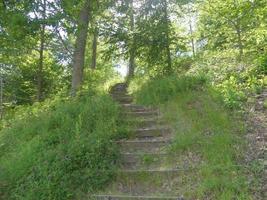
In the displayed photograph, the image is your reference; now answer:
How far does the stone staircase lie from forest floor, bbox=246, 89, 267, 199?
1014mm

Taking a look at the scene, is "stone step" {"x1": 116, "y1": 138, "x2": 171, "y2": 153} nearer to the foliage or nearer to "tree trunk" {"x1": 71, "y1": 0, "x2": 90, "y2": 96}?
the foliage

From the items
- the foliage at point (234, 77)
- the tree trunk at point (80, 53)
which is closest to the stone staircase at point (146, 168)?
the foliage at point (234, 77)

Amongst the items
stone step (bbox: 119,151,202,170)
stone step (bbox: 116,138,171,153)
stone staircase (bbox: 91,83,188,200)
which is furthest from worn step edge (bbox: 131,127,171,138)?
stone step (bbox: 119,151,202,170)

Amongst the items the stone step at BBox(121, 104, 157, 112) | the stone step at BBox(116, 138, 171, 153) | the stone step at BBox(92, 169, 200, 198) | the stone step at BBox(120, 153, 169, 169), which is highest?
the stone step at BBox(121, 104, 157, 112)

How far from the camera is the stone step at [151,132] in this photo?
7.63m

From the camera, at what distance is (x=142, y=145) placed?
725cm

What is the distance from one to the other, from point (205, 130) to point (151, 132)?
1.23 meters

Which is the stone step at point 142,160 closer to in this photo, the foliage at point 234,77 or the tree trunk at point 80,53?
the foliage at point 234,77

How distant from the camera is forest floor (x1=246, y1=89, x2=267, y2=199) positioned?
522 centimetres

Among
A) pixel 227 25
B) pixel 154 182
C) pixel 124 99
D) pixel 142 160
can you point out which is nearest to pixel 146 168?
pixel 142 160

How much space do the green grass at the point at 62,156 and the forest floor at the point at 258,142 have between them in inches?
90.2

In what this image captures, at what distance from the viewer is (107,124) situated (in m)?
7.55

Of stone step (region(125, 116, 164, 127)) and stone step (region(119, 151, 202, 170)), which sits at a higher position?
stone step (region(125, 116, 164, 127))

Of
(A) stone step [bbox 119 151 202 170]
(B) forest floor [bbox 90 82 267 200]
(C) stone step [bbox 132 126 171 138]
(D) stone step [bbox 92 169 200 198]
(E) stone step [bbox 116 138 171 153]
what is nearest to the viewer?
(B) forest floor [bbox 90 82 267 200]
